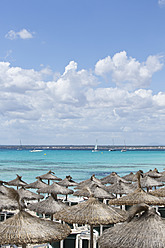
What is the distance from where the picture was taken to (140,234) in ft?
12.1

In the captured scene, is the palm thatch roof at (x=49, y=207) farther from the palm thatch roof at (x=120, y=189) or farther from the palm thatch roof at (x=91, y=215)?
the palm thatch roof at (x=120, y=189)

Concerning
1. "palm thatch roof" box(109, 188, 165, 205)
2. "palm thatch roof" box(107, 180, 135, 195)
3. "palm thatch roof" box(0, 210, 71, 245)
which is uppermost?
"palm thatch roof" box(0, 210, 71, 245)

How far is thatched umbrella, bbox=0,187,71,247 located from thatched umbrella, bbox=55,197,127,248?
1.12m

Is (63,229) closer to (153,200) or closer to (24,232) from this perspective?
(24,232)

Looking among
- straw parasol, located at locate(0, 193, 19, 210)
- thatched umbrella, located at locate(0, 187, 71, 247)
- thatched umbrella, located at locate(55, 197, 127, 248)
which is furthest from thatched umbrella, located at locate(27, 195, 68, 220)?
thatched umbrella, located at locate(0, 187, 71, 247)

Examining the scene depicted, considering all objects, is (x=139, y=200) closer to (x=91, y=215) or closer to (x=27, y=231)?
(x=91, y=215)

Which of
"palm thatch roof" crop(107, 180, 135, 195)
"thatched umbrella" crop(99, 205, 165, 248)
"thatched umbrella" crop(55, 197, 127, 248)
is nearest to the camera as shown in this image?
"thatched umbrella" crop(99, 205, 165, 248)

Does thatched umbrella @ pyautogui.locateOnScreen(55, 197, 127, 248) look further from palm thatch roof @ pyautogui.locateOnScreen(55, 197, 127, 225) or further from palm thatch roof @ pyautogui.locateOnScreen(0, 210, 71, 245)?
palm thatch roof @ pyautogui.locateOnScreen(0, 210, 71, 245)

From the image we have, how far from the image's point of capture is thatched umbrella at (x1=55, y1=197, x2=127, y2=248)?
18.7 feet

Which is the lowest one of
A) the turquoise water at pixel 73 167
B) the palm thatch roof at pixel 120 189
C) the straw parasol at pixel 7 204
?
the turquoise water at pixel 73 167

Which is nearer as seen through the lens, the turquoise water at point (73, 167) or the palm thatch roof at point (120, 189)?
the palm thatch roof at point (120, 189)

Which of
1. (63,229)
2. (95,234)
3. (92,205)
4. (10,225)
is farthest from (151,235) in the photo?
(95,234)

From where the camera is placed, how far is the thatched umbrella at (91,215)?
5.70m

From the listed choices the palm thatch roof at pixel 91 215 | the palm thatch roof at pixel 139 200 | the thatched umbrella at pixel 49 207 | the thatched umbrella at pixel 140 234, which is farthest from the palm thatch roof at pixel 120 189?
the thatched umbrella at pixel 140 234
